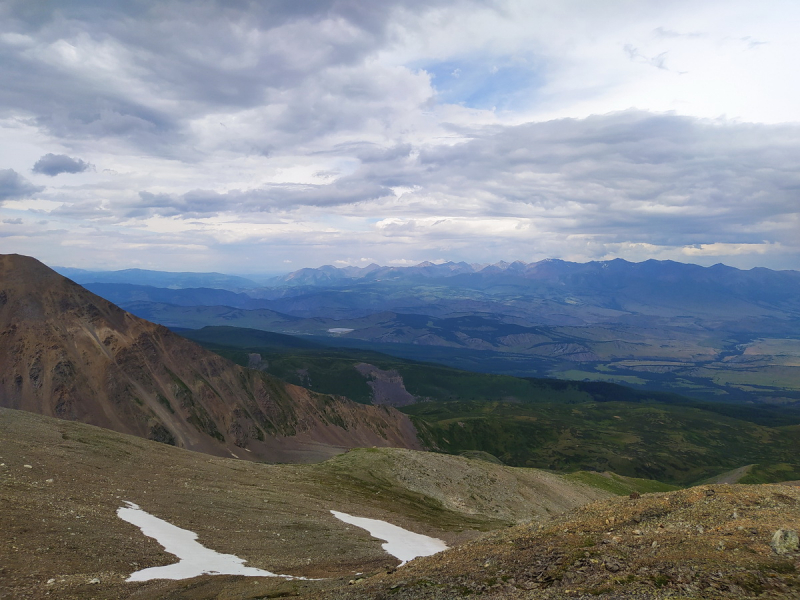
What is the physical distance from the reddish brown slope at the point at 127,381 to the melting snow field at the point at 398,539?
326 feet

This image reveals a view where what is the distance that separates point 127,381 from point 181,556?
433ft

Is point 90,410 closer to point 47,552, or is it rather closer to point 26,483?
point 26,483

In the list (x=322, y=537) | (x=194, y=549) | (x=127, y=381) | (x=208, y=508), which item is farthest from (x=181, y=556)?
(x=127, y=381)

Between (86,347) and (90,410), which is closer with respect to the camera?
(90,410)

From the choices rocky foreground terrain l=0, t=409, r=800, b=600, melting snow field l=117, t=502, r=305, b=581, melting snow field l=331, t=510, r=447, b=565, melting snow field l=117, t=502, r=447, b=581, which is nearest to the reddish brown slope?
rocky foreground terrain l=0, t=409, r=800, b=600

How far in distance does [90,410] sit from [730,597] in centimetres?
15546

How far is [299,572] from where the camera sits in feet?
119

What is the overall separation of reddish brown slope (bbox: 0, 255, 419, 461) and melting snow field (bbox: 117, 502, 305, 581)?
10506cm

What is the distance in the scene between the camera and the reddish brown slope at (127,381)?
453ft

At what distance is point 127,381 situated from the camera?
14900cm

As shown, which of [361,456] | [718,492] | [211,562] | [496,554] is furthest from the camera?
[361,456]

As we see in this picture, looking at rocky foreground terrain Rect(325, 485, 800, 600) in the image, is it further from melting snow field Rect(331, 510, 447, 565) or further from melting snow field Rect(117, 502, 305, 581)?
melting snow field Rect(331, 510, 447, 565)

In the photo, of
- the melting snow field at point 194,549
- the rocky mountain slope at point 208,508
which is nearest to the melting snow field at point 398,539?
the melting snow field at point 194,549

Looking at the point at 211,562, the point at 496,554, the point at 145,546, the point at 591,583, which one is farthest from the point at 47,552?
the point at 591,583
